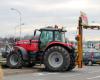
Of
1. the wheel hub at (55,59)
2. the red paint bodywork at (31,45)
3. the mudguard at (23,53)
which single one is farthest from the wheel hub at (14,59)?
the wheel hub at (55,59)

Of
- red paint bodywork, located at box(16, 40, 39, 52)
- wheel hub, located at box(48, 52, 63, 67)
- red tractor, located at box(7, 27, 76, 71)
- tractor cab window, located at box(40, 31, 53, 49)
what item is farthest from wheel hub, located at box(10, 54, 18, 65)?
wheel hub, located at box(48, 52, 63, 67)

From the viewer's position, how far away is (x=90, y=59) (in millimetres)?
35250

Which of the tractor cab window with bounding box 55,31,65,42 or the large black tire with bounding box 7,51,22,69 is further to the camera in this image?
the tractor cab window with bounding box 55,31,65,42

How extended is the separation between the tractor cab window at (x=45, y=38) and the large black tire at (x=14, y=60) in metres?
1.54

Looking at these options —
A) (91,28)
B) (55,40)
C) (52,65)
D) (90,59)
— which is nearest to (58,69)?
(52,65)

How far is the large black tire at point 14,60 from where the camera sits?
22416 millimetres

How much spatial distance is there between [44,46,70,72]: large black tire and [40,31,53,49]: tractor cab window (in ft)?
3.08

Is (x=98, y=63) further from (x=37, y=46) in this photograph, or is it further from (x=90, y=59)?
(x=37, y=46)

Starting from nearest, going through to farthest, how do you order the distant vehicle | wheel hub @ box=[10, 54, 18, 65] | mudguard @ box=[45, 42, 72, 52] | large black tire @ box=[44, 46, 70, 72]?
1. large black tire @ box=[44, 46, 70, 72]
2. mudguard @ box=[45, 42, 72, 52]
3. wheel hub @ box=[10, 54, 18, 65]
4. the distant vehicle

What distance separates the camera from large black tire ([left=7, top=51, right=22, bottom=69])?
22416 mm

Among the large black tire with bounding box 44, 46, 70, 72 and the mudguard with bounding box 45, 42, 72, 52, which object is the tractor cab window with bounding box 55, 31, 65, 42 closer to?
the mudguard with bounding box 45, 42, 72, 52

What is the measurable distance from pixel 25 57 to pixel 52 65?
5.95 feet

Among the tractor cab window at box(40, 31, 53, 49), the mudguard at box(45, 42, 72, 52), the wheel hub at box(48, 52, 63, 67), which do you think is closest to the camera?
the mudguard at box(45, 42, 72, 52)

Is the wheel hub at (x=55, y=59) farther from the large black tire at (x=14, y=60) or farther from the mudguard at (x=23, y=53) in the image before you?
the large black tire at (x=14, y=60)
